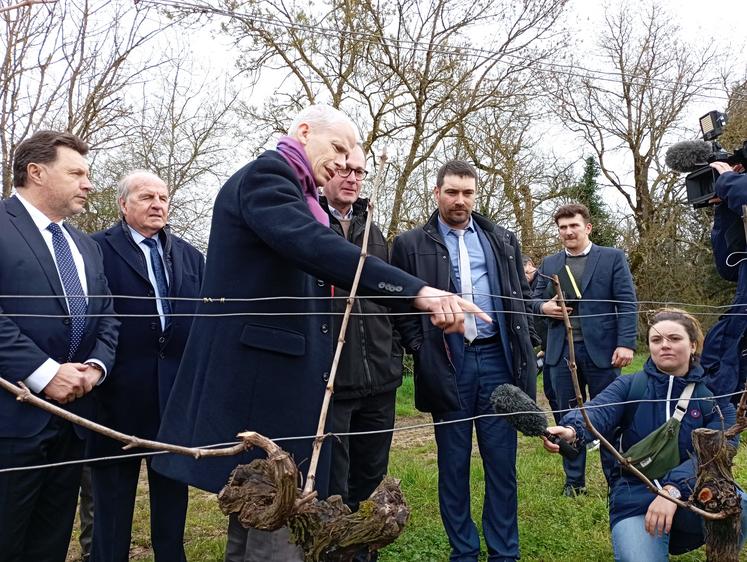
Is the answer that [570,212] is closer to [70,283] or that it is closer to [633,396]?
[633,396]

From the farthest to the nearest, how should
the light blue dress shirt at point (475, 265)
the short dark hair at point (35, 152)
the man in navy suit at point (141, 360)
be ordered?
the light blue dress shirt at point (475, 265)
the man in navy suit at point (141, 360)
the short dark hair at point (35, 152)

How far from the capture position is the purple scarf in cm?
219

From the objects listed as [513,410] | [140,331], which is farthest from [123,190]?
[513,410]

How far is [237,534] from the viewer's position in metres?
2.15

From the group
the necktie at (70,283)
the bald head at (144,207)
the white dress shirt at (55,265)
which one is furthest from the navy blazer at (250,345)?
the bald head at (144,207)

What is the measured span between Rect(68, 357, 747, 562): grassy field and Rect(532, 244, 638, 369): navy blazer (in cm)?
94

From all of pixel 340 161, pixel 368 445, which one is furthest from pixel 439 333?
pixel 340 161

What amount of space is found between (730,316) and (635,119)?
18.5 meters

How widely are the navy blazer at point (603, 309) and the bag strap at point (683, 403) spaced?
1.37 metres

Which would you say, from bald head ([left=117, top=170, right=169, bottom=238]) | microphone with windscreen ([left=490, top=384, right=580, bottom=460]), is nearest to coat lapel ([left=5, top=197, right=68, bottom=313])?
bald head ([left=117, top=170, right=169, bottom=238])

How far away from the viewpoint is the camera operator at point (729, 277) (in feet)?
11.5

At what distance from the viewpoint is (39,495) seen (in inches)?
108

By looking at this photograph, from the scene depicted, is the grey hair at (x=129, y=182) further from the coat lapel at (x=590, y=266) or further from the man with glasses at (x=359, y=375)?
the coat lapel at (x=590, y=266)

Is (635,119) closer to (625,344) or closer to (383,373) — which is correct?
(625,344)
